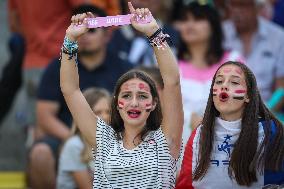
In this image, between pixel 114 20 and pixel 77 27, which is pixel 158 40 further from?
pixel 77 27

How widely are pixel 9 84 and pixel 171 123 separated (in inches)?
146

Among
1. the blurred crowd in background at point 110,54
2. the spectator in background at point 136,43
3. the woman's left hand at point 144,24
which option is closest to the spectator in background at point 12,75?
the blurred crowd in background at point 110,54

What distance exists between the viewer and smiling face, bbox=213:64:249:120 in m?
6.29

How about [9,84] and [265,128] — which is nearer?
[265,128]

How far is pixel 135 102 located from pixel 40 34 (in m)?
3.38

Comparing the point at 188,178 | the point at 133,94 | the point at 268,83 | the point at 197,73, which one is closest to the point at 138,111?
the point at 133,94

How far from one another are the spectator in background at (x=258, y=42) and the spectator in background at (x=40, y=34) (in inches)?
59.1

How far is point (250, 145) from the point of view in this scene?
6207 millimetres

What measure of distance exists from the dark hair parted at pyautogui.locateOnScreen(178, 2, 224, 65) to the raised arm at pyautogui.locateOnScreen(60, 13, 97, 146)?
111 inches

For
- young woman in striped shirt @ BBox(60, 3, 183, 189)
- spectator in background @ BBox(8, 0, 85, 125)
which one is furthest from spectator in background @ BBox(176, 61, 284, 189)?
spectator in background @ BBox(8, 0, 85, 125)

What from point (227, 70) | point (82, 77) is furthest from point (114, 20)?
point (82, 77)

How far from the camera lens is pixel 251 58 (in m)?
9.55

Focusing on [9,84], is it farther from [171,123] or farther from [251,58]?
[171,123]

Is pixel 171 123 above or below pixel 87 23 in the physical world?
below
